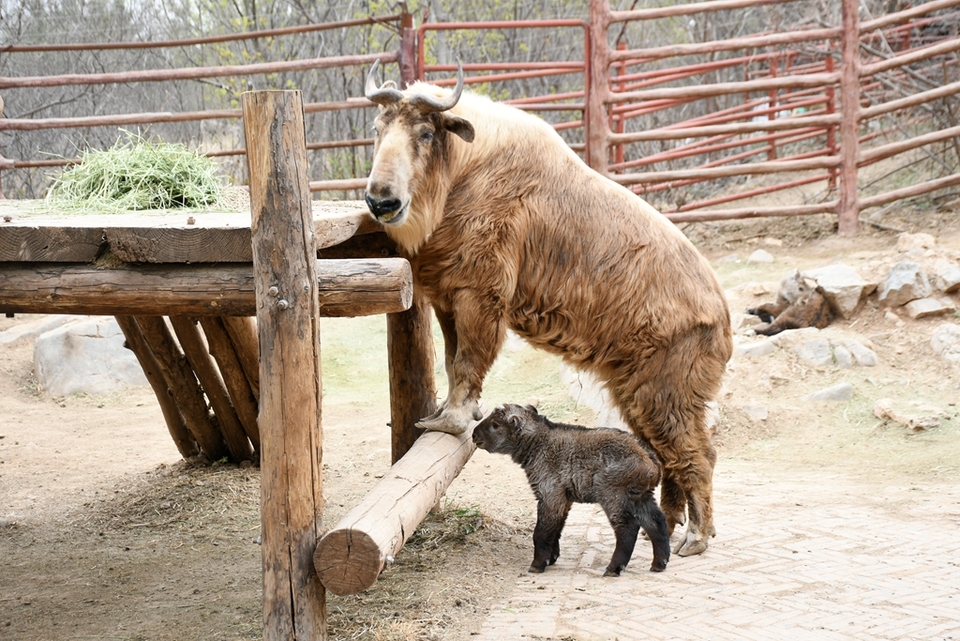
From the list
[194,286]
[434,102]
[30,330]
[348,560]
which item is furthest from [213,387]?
[30,330]

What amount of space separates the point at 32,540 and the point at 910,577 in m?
4.93

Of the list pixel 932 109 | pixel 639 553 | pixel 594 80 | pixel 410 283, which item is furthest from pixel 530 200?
pixel 932 109

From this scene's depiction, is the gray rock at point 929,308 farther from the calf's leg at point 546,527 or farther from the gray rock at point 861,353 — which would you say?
the calf's leg at point 546,527

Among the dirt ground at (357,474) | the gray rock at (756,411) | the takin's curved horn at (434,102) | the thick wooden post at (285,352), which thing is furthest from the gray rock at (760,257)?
the thick wooden post at (285,352)

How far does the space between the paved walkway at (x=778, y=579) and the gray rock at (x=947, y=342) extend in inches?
85.3

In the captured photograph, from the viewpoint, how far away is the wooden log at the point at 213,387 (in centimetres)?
603

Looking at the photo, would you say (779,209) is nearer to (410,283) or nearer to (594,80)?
(594,80)

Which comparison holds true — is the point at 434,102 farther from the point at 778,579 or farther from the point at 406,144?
the point at 778,579

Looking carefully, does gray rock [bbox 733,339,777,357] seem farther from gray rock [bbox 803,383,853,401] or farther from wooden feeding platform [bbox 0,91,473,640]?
wooden feeding platform [bbox 0,91,473,640]

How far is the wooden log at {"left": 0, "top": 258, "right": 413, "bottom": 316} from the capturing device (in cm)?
365

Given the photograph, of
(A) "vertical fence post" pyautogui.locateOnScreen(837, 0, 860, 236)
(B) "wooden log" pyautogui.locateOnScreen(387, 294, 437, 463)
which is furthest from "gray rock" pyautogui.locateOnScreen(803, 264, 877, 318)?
(B) "wooden log" pyautogui.locateOnScreen(387, 294, 437, 463)

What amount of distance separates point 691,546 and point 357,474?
8.69 feet

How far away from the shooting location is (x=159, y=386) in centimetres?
657

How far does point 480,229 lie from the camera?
4.68 meters
